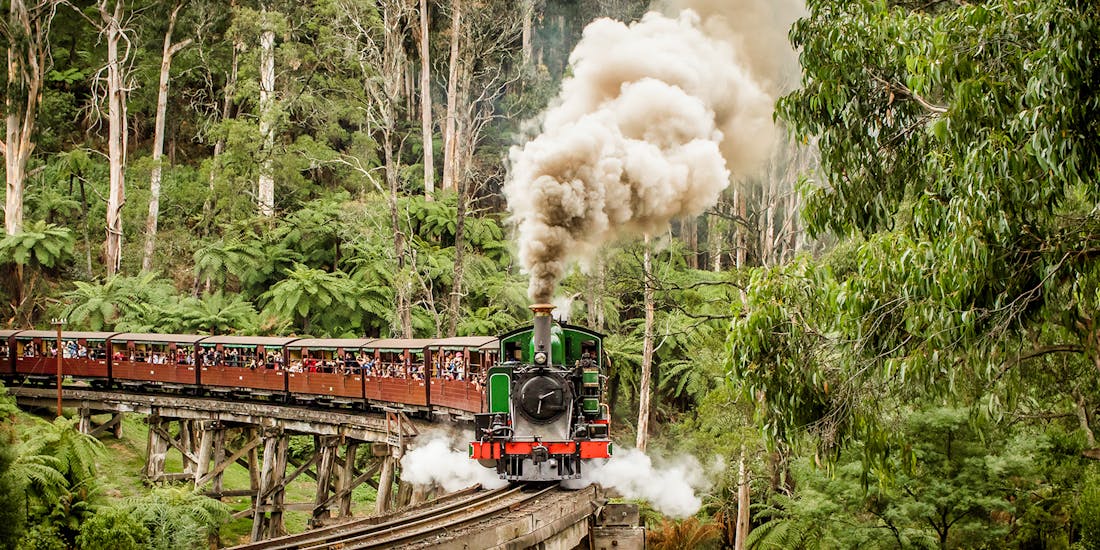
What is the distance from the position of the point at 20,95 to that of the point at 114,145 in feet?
10.9

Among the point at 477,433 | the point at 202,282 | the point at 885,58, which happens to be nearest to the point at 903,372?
the point at 885,58

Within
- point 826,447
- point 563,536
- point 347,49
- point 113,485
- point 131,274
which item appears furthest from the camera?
point 131,274

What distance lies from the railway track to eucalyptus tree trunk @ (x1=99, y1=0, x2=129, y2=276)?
26543 millimetres

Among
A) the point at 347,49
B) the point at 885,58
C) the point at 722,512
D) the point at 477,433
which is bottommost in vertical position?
the point at 722,512

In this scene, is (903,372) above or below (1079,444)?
above

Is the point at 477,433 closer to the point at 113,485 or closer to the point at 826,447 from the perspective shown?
the point at 826,447

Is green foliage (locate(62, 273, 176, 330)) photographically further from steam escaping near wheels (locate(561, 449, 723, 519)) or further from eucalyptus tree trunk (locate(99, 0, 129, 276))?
steam escaping near wheels (locate(561, 449, 723, 519))

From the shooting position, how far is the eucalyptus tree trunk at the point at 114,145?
37.8 m

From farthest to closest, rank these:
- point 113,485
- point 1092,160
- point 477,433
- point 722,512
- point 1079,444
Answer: point 722,512 < point 113,485 < point 1079,444 < point 477,433 < point 1092,160

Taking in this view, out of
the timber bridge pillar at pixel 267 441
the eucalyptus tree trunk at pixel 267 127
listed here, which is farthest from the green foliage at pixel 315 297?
the timber bridge pillar at pixel 267 441

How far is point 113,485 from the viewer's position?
934 inches

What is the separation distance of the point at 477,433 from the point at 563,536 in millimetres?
2446

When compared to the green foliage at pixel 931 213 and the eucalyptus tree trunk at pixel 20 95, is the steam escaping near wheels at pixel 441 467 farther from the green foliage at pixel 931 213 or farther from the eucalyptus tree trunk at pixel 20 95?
the eucalyptus tree trunk at pixel 20 95

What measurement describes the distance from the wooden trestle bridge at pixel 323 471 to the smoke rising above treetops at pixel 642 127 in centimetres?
366
